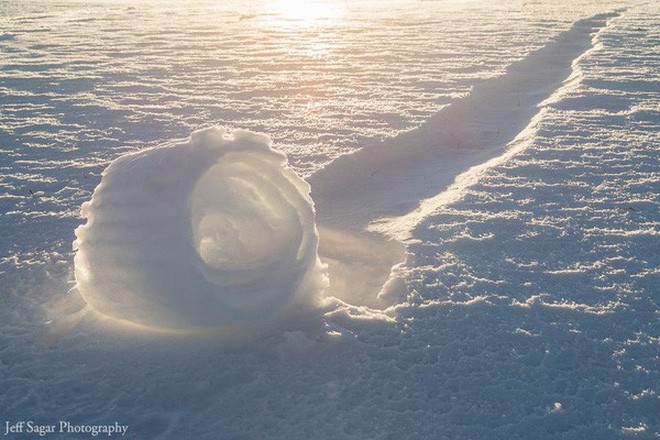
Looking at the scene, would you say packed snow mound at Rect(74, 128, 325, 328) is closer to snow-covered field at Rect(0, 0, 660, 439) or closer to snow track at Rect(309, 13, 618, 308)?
snow-covered field at Rect(0, 0, 660, 439)

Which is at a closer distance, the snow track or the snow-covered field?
the snow-covered field

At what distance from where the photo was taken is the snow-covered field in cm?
199

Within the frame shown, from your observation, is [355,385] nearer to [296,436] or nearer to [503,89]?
[296,436]

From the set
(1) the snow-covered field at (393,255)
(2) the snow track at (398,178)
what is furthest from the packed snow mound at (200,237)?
(2) the snow track at (398,178)

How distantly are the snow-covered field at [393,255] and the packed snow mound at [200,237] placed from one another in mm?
52

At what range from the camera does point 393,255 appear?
301cm

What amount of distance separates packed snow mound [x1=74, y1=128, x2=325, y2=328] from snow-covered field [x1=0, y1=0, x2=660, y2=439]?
0.05 meters

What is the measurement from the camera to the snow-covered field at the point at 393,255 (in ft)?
6.51

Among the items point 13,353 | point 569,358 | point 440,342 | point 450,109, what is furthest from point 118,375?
point 450,109

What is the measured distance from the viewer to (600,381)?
2.05m

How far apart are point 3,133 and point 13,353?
3366mm

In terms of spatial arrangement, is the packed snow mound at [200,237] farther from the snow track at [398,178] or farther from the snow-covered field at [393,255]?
the snow track at [398,178]

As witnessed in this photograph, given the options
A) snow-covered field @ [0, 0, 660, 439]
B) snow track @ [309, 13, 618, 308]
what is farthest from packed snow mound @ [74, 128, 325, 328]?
snow track @ [309, 13, 618, 308]

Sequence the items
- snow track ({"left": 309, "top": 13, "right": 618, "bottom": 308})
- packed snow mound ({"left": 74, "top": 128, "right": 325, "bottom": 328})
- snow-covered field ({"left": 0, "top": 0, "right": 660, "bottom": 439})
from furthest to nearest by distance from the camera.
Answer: snow track ({"left": 309, "top": 13, "right": 618, "bottom": 308}) → packed snow mound ({"left": 74, "top": 128, "right": 325, "bottom": 328}) → snow-covered field ({"left": 0, "top": 0, "right": 660, "bottom": 439})
